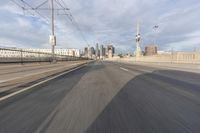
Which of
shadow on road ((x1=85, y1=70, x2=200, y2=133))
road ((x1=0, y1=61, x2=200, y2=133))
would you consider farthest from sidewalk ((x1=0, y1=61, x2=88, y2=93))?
shadow on road ((x1=85, y1=70, x2=200, y2=133))

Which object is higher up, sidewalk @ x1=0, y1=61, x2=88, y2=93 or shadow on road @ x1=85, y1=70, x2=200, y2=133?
shadow on road @ x1=85, y1=70, x2=200, y2=133

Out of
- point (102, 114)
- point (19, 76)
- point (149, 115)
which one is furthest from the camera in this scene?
point (19, 76)

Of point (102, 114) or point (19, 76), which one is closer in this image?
point (102, 114)

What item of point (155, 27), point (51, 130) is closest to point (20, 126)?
point (51, 130)

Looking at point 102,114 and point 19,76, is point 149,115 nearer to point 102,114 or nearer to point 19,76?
point 102,114

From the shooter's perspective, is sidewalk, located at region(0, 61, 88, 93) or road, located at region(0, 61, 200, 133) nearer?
road, located at region(0, 61, 200, 133)

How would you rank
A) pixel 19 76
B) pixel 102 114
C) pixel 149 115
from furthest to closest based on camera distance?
pixel 19 76
pixel 102 114
pixel 149 115

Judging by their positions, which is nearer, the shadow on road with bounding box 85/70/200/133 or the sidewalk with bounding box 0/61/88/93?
the shadow on road with bounding box 85/70/200/133

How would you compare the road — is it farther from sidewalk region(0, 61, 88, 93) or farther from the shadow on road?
sidewalk region(0, 61, 88, 93)

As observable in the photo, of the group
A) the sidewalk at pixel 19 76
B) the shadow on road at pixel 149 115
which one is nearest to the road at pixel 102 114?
the shadow on road at pixel 149 115

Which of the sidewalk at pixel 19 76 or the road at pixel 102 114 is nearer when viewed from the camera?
the road at pixel 102 114

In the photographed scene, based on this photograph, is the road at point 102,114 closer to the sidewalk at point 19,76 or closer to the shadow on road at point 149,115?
the shadow on road at point 149,115

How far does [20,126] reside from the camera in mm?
4773

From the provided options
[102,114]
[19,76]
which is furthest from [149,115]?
[19,76]
